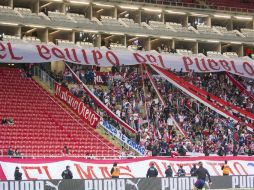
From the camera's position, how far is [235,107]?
47312 millimetres

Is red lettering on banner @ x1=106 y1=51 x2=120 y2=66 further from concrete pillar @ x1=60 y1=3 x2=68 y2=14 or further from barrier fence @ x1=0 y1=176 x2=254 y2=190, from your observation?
barrier fence @ x1=0 y1=176 x2=254 y2=190

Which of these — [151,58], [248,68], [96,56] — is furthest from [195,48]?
[96,56]

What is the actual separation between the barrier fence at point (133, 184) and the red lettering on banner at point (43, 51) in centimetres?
1818

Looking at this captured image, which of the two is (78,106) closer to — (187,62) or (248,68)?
(187,62)

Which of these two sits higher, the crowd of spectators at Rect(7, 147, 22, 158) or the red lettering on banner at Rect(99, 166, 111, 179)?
the crowd of spectators at Rect(7, 147, 22, 158)

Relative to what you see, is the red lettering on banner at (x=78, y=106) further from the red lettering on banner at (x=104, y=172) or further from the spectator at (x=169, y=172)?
the spectator at (x=169, y=172)

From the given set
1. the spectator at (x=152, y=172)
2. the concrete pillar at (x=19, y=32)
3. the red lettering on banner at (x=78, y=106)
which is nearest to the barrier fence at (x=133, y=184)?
the spectator at (x=152, y=172)

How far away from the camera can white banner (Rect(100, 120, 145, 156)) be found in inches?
1485

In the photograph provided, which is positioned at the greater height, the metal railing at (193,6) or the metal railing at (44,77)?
the metal railing at (193,6)

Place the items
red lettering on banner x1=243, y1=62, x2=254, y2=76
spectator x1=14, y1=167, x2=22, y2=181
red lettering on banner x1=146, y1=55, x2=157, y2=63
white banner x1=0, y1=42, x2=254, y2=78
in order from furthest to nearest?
red lettering on banner x1=243, y1=62, x2=254, y2=76 < red lettering on banner x1=146, y1=55, x2=157, y2=63 < white banner x1=0, y1=42, x2=254, y2=78 < spectator x1=14, y1=167, x2=22, y2=181

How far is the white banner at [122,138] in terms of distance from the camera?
37.7 m

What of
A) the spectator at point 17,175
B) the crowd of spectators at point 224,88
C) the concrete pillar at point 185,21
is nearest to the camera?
the spectator at point 17,175

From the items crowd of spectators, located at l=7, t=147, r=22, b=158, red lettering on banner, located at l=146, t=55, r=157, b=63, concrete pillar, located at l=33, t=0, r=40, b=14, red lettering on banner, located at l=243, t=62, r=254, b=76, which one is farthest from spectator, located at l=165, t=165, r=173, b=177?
concrete pillar, located at l=33, t=0, r=40, b=14

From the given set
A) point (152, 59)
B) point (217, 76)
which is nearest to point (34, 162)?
point (152, 59)
